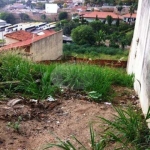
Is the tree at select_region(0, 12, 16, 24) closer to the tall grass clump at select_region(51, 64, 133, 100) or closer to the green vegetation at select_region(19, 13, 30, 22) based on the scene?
the green vegetation at select_region(19, 13, 30, 22)

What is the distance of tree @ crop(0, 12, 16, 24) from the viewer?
47.1m

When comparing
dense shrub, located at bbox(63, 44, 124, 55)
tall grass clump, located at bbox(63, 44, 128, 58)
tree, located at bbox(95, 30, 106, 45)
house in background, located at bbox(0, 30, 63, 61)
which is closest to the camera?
house in background, located at bbox(0, 30, 63, 61)

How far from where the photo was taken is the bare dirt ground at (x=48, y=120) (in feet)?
8.11

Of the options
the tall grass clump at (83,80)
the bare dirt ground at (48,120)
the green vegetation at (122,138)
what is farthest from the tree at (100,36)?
the green vegetation at (122,138)

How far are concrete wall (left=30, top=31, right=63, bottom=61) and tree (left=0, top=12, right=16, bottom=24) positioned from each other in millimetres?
35246

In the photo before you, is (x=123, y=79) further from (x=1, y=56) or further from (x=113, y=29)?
(x=113, y=29)

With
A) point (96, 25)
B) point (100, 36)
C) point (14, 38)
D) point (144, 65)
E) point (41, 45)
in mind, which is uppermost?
point (144, 65)

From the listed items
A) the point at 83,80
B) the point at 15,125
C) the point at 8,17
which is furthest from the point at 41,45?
the point at 8,17

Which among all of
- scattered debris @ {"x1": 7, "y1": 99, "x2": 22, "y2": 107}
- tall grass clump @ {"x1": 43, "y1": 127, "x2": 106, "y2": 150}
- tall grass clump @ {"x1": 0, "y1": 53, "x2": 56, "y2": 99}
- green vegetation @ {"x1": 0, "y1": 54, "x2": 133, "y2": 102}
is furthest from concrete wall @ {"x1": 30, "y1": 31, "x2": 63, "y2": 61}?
tall grass clump @ {"x1": 43, "y1": 127, "x2": 106, "y2": 150}

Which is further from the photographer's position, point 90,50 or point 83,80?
point 90,50

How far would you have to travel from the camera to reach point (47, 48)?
12367 mm

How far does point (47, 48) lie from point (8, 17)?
3772 centimetres

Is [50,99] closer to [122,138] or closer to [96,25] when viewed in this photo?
[122,138]

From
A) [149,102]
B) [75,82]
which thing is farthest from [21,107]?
[149,102]
